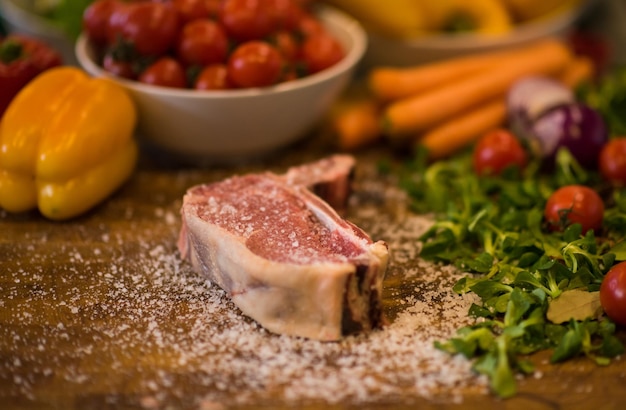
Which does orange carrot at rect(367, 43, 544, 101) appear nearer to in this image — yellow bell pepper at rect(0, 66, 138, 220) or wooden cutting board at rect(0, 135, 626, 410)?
wooden cutting board at rect(0, 135, 626, 410)

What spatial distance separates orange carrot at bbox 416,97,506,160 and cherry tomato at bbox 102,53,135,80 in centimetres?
105

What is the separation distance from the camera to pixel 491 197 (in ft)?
7.72

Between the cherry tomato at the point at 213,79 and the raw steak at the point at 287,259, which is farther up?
the cherry tomato at the point at 213,79

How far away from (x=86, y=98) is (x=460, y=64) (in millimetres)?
1423

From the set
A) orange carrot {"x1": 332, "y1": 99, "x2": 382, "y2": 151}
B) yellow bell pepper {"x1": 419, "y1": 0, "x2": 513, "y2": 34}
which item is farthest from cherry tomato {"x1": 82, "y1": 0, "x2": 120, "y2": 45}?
yellow bell pepper {"x1": 419, "y1": 0, "x2": 513, "y2": 34}

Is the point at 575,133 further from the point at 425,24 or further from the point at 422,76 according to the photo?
the point at 425,24

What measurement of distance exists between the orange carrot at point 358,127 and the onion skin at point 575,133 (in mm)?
616

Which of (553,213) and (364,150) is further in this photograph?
(364,150)

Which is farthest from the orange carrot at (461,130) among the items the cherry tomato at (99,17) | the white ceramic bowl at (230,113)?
the cherry tomato at (99,17)

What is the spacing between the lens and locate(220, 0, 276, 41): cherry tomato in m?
2.36

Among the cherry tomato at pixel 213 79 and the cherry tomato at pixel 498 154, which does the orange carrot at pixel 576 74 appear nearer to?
the cherry tomato at pixel 498 154

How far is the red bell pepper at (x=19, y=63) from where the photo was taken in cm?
230

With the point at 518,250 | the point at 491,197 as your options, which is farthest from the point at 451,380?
the point at 491,197

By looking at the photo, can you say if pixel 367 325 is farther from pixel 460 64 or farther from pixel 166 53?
pixel 460 64
